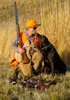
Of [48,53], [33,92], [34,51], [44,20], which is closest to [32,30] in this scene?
[34,51]

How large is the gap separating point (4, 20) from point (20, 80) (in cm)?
473

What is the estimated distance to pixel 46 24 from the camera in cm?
884

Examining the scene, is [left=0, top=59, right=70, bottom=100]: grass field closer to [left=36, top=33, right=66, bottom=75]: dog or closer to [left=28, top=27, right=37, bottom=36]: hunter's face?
[left=36, top=33, right=66, bottom=75]: dog

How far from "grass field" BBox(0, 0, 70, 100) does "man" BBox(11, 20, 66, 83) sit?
0.31 m

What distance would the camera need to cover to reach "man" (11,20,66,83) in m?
6.24

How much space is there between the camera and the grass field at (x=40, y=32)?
5.05m

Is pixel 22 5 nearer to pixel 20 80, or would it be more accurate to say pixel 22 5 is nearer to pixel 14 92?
pixel 20 80

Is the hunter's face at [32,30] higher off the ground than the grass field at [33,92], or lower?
higher

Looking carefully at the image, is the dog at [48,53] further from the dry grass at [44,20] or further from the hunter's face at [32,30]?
the dry grass at [44,20]

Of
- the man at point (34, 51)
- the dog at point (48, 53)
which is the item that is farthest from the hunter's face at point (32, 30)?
the dog at point (48, 53)

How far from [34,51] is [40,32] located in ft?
8.69

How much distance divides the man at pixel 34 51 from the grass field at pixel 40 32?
31 centimetres

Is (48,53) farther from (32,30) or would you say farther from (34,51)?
(32,30)

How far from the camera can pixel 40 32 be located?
9023 millimetres
